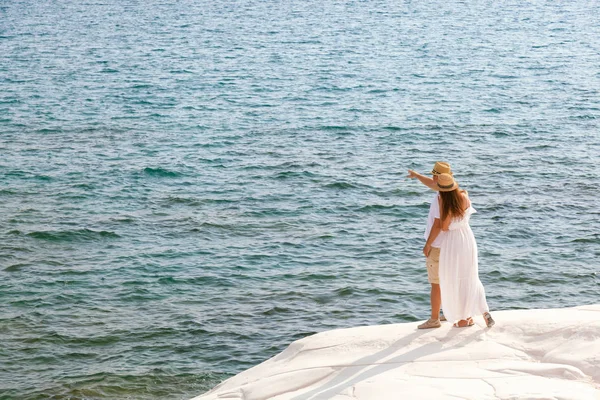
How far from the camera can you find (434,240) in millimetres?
13352

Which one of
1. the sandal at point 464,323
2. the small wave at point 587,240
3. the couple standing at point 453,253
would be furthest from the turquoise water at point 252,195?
the couple standing at point 453,253

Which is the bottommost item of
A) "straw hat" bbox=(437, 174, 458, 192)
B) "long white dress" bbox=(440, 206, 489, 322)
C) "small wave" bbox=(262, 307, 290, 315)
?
"small wave" bbox=(262, 307, 290, 315)

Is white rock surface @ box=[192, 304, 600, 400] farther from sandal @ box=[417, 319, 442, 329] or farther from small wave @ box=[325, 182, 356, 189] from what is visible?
small wave @ box=[325, 182, 356, 189]

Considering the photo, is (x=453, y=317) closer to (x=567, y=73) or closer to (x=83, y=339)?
(x=83, y=339)

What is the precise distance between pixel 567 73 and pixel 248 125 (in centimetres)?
1918

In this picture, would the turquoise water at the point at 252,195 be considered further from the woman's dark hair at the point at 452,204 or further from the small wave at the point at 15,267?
the woman's dark hair at the point at 452,204

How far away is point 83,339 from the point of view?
17.9 m

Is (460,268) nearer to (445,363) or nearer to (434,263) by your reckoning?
(434,263)

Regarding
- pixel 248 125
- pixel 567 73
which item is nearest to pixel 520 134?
pixel 248 125

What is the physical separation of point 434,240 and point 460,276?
2.16 feet

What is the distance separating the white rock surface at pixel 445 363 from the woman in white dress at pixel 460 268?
0.36m

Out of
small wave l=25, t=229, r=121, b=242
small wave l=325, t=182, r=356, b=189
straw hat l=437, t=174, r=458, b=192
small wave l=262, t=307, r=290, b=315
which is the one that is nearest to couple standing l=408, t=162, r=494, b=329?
straw hat l=437, t=174, r=458, b=192

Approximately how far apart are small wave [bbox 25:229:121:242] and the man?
1174 centimetres

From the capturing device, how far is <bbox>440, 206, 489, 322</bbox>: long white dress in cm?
1316
